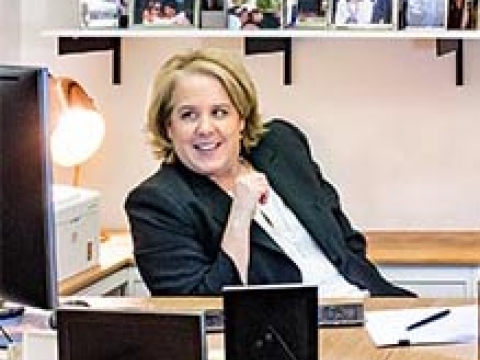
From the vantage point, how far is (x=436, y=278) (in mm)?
3104

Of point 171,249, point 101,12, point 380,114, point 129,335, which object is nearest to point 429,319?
point 171,249

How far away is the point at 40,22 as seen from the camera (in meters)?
3.60

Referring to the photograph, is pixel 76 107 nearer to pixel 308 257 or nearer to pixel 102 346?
pixel 308 257

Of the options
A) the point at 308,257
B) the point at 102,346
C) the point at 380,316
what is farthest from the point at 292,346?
the point at 308,257

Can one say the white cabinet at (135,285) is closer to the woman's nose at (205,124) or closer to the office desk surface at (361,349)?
the woman's nose at (205,124)

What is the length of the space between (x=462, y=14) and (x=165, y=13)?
0.93m

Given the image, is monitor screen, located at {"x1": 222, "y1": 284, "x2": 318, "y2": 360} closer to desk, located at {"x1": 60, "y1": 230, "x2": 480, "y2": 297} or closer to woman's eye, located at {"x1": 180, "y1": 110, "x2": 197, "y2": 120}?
woman's eye, located at {"x1": 180, "y1": 110, "x2": 197, "y2": 120}

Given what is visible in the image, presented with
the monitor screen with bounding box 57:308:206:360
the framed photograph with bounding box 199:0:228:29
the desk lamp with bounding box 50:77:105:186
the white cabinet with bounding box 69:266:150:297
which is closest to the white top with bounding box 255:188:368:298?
the white cabinet with bounding box 69:266:150:297

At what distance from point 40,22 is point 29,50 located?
10cm

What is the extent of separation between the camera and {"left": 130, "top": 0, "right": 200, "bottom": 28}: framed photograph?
335 centimetres

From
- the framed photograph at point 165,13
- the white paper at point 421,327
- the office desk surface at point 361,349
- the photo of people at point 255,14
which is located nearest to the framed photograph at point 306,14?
the photo of people at point 255,14

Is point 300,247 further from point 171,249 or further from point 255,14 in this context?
point 255,14

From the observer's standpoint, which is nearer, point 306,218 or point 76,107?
point 306,218

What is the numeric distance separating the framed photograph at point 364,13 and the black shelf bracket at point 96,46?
76 cm
